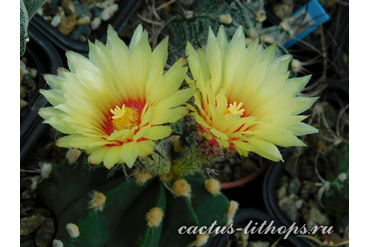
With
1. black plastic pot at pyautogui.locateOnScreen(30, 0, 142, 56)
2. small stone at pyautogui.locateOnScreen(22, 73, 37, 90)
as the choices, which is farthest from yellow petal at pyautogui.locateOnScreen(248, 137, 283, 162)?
small stone at pyautogui.locateOnScreen(22, 73, 37, 90)

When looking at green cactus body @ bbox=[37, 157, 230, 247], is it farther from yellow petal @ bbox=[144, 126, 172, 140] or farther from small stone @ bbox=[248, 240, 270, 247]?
small stone @ bbox=[248, 240, 270, 247]

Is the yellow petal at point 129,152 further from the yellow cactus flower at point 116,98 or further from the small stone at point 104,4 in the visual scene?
the small stone at point 104,4

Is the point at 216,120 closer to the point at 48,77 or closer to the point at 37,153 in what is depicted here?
the point at 48,77

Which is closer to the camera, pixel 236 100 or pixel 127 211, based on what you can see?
pixel 236 100

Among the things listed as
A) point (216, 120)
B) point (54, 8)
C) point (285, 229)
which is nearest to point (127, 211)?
point (216, 120)
